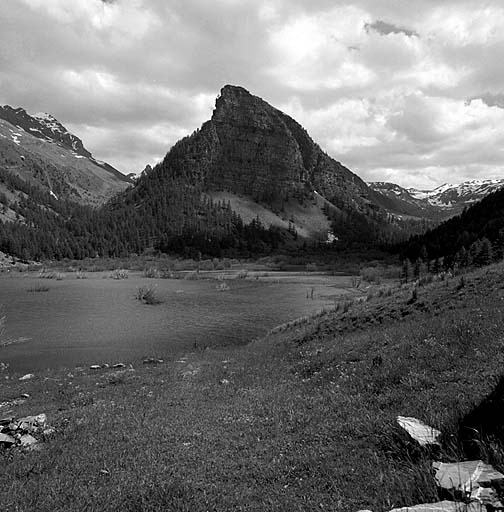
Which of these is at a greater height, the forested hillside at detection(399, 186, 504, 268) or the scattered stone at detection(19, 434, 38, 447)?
the forested hillside at detection(399, 186, 504, 268)

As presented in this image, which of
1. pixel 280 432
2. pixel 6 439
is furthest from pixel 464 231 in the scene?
pixel 6 439

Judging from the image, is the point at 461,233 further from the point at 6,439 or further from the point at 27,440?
the point at 6,439

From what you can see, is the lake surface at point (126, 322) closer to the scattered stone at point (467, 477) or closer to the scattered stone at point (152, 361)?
the scattered stone at point (152, 361)

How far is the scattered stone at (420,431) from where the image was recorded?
27.0 ft

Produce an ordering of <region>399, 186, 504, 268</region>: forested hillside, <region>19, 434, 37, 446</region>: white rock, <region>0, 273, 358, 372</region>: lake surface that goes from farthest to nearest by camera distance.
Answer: <region>399, 186, 504, 268</region>: forested hillside < <region>0, 273, 358, 372</region>: lake surface < <region>19, 434, 37, 446</region>: white rock

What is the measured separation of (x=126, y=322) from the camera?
191 ft

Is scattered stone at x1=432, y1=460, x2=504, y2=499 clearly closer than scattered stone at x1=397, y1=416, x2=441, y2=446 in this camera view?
Yes

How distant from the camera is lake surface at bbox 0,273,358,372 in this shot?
136 ft

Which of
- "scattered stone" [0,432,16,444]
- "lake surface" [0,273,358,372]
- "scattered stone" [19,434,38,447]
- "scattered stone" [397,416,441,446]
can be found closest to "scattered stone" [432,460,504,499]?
"scattered stone" [397,416,441,446]

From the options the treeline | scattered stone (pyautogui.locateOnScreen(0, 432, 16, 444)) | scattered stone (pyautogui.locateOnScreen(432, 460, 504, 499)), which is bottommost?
scattered stone (pyautogui.locateOnScreen(0, 432, 16, 444))

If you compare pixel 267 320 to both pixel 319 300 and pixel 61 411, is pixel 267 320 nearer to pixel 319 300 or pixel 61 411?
pixel 319 300

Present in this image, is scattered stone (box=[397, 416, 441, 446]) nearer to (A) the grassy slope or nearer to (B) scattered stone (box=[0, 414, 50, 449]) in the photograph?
(A) the grassy slope

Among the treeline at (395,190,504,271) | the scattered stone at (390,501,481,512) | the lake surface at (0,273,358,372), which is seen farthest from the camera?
the treeline at (395,190,504,271)

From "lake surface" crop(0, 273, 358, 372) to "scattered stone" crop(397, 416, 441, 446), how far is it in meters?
32.3
